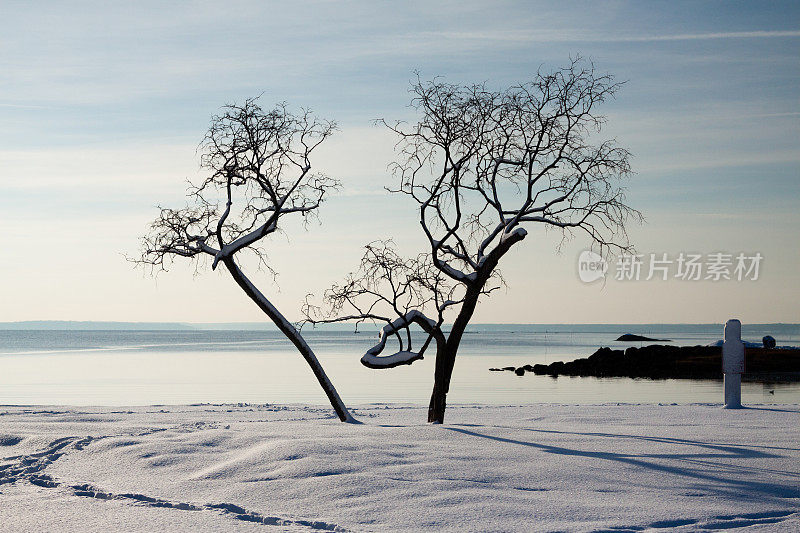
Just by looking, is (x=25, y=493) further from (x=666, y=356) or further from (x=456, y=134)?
(x=666, y=356)

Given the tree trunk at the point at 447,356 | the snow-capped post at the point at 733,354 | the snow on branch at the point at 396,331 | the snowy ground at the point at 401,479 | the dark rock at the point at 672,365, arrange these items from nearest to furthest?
1. the snowy ground at the point at 401,479
2. the tree trunk at the point at 447,356
3. the snow on branch at the point at 396,331
4. the snow-capped post at the point at 733,354
5. the dark rock at the point at 672,365

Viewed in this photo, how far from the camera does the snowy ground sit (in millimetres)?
6914

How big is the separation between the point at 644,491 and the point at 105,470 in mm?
6073

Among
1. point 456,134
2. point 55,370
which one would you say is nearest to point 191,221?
point 456,134

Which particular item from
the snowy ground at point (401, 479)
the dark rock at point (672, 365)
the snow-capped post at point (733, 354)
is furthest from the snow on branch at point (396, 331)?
the dark rock at point (672, 365)

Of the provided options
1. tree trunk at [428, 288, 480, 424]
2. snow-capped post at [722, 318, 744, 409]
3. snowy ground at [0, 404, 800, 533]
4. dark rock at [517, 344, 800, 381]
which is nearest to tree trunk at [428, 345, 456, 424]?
tree trunk at [428, 288, 480, 424]

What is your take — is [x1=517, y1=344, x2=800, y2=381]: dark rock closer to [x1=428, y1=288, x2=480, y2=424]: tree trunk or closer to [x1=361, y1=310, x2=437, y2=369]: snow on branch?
[x1=428, y1=288, x2=480, y2=424]: tree trunk

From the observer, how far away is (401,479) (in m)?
8.18

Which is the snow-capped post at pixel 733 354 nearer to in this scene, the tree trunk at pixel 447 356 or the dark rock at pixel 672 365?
the tree trunk at pixel 447 356

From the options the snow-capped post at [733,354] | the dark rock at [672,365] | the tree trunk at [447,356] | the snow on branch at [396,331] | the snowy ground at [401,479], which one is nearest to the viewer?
the snowy ground at [401,479]

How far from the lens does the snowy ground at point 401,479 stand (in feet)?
22.7

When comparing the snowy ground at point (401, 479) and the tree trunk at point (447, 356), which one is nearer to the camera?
the snowy ground at point (401, 479)

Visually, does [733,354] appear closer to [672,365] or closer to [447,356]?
[447,356]

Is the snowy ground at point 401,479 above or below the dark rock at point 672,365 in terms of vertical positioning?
below
